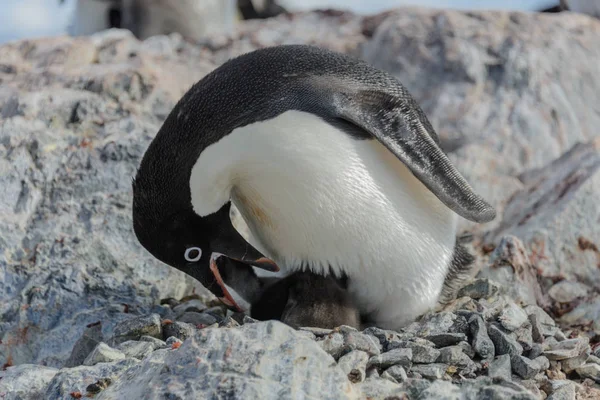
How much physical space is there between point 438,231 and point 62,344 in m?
1.88

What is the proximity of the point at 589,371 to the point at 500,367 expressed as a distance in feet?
1.71

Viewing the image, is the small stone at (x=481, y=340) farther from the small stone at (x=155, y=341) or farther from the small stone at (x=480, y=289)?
the small stone at (x=155, y=341)

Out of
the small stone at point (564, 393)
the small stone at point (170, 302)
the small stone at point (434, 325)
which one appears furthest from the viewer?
the small stone at point (170, 302)

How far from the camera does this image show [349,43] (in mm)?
7938

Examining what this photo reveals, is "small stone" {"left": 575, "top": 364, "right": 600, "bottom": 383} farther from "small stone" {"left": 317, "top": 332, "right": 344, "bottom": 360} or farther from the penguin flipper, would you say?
"small stone" {"left": 317, "top": 332, "right": 344, "bottom": 360}

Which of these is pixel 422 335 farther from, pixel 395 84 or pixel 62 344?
pixel 62 344

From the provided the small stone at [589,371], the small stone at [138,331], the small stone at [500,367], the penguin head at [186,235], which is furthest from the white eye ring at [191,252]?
the small stone at [589,371]

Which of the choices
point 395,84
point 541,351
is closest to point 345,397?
point 541,351

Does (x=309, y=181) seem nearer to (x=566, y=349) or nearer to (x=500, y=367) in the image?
(x=500, y=367)

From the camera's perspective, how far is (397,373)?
289 centimetres

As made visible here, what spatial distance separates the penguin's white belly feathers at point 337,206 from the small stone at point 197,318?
419mm

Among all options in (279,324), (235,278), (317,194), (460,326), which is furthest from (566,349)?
(235,278)

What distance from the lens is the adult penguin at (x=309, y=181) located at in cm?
340

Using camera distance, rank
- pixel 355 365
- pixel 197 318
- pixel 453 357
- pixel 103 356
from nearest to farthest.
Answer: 1. pixel 355 365
2. pixel 453 357
3. pixel 103 356
4. pixel 197 318
